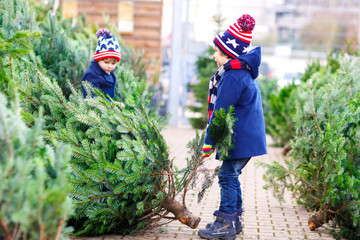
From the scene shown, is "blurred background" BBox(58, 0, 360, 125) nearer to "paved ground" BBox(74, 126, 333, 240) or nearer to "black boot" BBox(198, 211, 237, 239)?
"paved ground" BBox(74, 126, 333, 240)

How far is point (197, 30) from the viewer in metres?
15.4

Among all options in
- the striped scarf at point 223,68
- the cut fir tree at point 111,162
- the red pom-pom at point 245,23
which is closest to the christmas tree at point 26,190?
the cut fir tree at point 111,162

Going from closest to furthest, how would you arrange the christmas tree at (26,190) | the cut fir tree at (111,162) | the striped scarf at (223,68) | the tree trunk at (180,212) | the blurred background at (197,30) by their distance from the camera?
the christmas tree at (26,190)
the cut fir tree at (111,162)
the tree trunk at (180,212)
the striped scarf at (223,68)
the blurred background at (197,30)

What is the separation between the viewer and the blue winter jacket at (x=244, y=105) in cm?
416

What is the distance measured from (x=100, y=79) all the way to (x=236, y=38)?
1.52 metres

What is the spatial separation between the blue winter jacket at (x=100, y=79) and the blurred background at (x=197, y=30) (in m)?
8.26

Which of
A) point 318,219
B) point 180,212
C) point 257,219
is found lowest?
point 257,219

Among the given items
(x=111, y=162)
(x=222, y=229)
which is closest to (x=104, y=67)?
(x=111, y=162)

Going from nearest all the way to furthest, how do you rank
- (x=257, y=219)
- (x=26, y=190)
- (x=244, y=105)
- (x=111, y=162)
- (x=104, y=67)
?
(x=26, y=190) → (x=111, y=162) → (x=244, y=105) → (x=257, y=219) → (x=104, y=67)

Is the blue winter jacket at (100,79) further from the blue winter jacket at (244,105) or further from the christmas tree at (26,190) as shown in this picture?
the christmas tree at (26,190)

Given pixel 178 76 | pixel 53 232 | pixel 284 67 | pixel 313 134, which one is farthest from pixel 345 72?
pixel 284 67

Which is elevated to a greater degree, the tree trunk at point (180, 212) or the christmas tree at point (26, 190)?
the christmas tree at point (26, 190)

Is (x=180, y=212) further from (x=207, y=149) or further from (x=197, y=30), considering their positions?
(x=197, y=30)

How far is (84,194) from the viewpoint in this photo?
3760 millimetres
